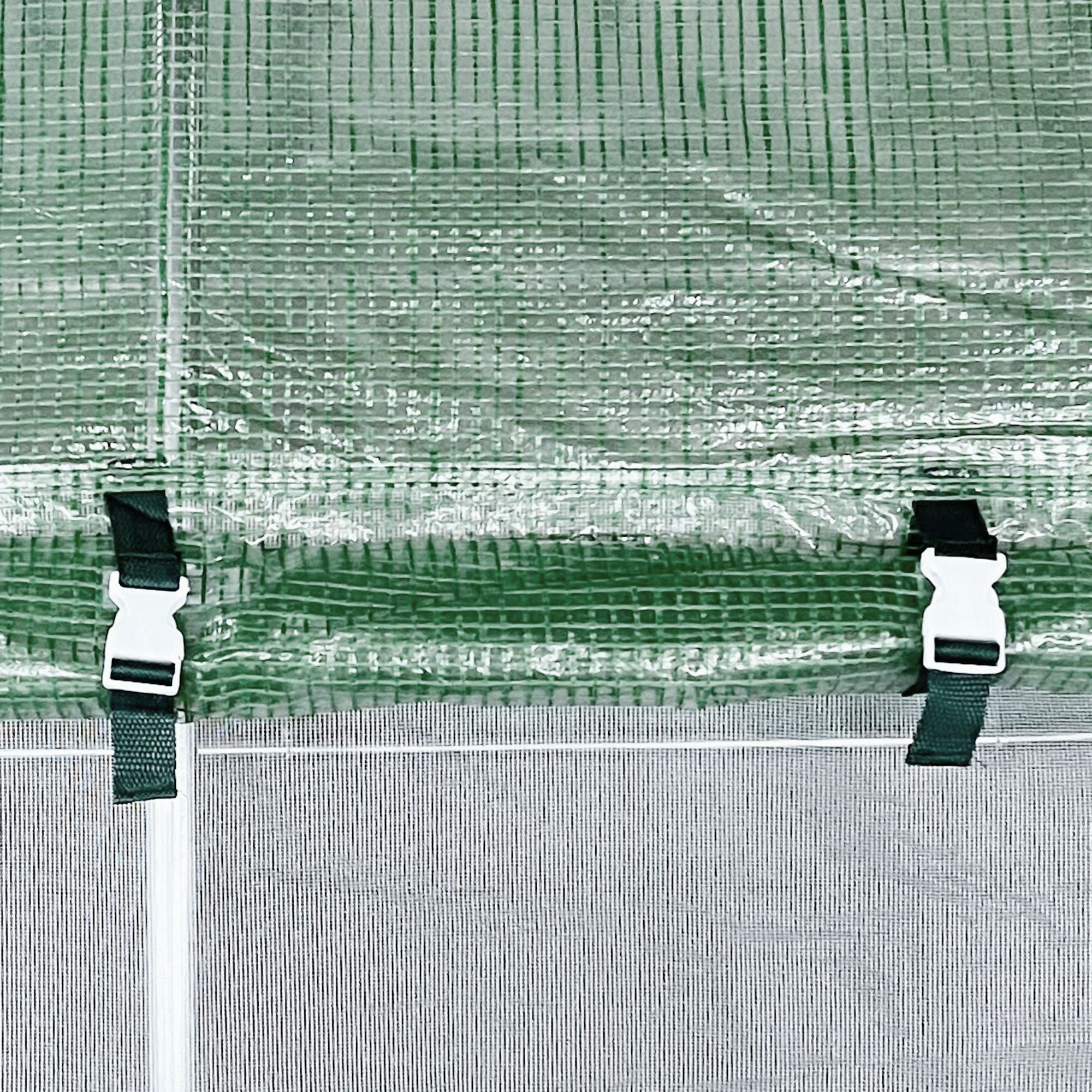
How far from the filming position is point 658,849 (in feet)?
2.08

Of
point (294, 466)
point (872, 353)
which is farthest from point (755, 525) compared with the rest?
point (294, 466)

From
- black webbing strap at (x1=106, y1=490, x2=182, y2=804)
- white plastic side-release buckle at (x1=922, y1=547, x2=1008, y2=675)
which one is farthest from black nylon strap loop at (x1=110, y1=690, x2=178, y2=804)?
white plastic side-release buckle at (x1=922, y1=547, x2=1008, y2=675)

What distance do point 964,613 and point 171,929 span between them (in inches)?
19.2

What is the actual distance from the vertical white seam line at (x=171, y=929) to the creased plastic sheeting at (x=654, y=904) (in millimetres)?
16

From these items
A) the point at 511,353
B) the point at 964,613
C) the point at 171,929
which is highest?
the point at 511,353

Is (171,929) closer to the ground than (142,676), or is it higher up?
closer to the ground

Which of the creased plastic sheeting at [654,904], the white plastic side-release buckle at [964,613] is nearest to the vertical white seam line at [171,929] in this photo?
the creased plastic sheeting at [654,904]

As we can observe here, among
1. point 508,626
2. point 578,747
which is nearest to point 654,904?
point 578,747

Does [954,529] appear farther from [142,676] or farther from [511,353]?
[142,676]

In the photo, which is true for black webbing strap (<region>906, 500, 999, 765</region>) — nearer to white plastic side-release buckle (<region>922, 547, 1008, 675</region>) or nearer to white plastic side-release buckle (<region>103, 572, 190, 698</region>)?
white plastic side-release buckle (<region>922, 547, 1008, 675</region>)

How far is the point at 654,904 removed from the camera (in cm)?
63

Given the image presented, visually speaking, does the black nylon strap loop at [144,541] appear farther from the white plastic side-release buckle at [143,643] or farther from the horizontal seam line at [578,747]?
the horizontal seam line at [578,747]

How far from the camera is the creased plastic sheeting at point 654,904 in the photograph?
0.63 meters

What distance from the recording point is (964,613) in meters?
0.55
